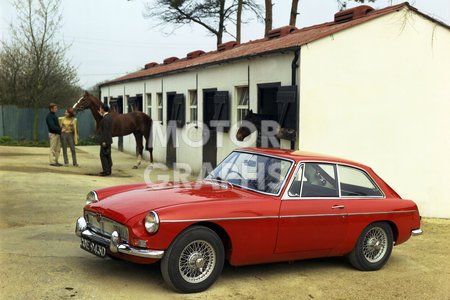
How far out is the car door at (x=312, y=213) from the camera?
5.65 m

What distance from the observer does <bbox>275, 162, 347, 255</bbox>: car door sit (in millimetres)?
5648

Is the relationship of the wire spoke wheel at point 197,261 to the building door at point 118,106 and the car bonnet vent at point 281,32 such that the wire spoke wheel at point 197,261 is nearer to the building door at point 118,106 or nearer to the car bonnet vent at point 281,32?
the car bonnet vent at point 281,32

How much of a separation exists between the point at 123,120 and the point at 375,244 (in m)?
12.9

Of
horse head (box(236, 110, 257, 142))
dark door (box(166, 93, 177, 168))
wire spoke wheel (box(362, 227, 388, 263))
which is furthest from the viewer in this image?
dark door (box(166, 93, 177, 168))

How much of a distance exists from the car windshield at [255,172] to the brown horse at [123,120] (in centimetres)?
1071

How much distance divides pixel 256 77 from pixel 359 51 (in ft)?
8.76

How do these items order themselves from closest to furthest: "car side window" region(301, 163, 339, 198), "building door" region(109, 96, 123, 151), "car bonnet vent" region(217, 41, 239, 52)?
1. "car side window" region(301, 163, 339, 198)
2. "car bonnet vent" region(217, 41, 239, 52)
3. "building door" region(109, 96, 123, 151)

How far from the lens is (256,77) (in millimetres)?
12914

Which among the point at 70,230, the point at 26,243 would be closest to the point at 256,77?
the point at 70,230

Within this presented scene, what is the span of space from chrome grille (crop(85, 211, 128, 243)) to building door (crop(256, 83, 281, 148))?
6596mm

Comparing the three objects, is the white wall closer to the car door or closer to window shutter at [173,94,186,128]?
the car door

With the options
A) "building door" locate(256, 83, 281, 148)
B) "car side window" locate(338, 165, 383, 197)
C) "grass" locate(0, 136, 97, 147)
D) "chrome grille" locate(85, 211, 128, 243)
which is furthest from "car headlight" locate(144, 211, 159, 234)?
"grass" locate(0, 136, 97, 147)

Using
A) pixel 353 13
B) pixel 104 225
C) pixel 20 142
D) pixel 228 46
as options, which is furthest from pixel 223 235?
pixel 20 142

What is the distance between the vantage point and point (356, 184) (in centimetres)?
658
